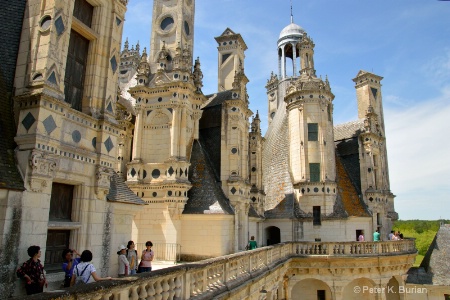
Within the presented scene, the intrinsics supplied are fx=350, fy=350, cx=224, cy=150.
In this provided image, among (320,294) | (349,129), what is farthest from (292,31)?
(320,294)

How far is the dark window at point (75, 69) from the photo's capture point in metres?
9.99

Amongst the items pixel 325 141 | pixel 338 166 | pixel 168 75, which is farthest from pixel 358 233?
pixel 168 75

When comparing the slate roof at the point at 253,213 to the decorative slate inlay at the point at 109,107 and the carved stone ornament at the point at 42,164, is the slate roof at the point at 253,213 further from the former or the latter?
the carved stone ornament at the point at 42,164

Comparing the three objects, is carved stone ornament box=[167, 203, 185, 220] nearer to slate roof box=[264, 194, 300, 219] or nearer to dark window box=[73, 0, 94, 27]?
slate roof box=[264, 194, 300, 219]

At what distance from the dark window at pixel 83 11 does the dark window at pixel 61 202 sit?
5034 millimetres

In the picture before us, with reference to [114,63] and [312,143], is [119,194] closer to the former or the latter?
[114,63]

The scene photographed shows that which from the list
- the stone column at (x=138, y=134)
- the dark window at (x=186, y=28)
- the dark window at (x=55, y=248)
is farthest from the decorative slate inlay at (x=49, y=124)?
the dark window at (x=186, y=28)

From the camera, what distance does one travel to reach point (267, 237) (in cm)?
2920

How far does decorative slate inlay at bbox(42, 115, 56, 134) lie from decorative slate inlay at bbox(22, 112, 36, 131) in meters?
0.26

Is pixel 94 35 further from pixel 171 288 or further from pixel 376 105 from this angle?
pixel 376 105

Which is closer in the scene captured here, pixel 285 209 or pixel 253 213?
pixel 253 213

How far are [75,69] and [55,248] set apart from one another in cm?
508

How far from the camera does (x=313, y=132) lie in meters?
28.6

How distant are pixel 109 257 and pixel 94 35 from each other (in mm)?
6819
